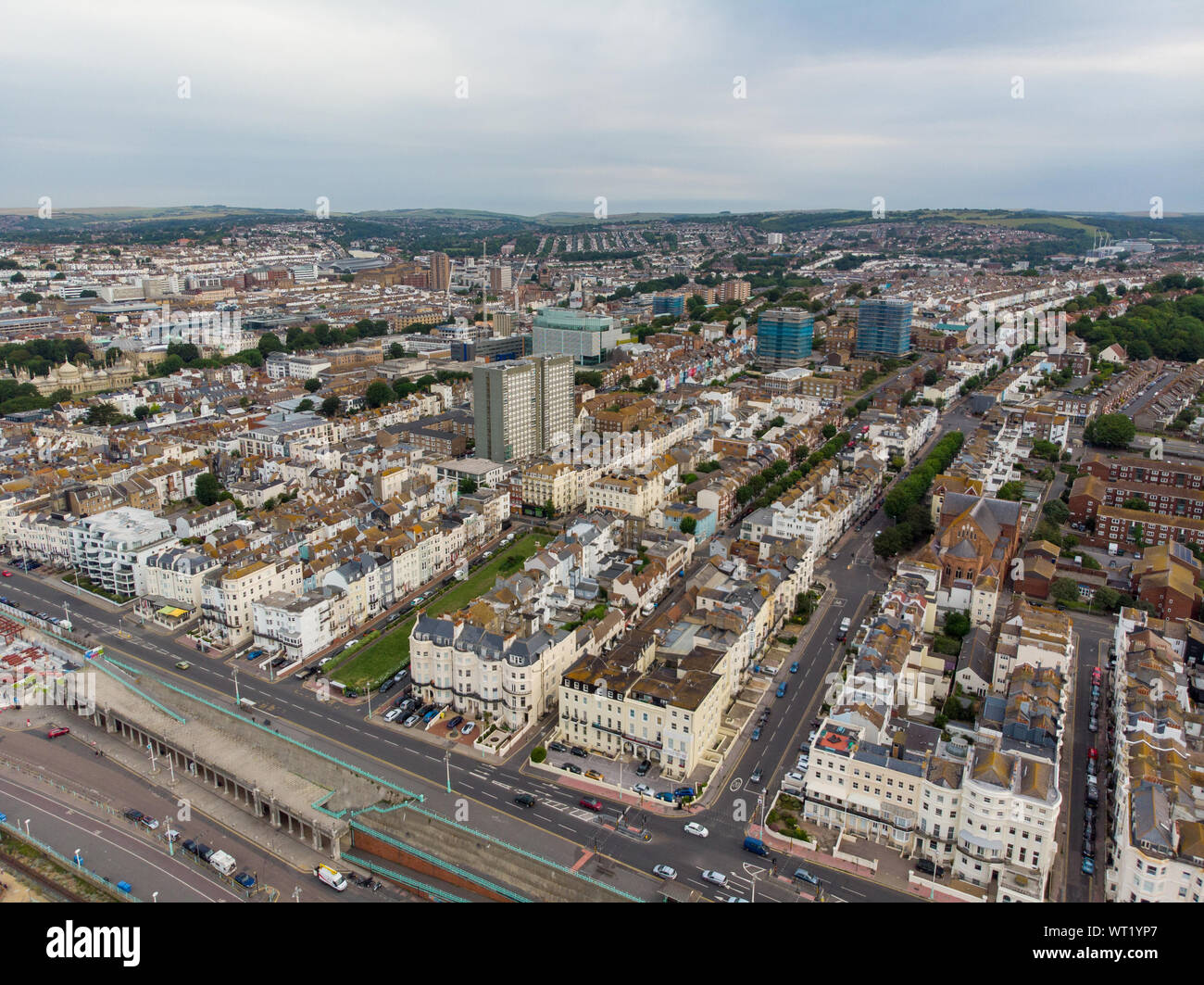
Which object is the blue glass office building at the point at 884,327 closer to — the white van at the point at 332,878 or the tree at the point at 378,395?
the tree at the point at 378,395

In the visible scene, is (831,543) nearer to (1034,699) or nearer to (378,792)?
(1034,699)

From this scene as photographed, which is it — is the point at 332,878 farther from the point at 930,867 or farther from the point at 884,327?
the point at 884,327

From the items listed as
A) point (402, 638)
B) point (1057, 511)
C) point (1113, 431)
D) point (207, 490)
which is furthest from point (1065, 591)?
point (207, 490)

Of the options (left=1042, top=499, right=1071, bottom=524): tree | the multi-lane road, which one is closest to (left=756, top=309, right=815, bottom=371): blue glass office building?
(left=1042, top=499, right=1071, bottom=524): tree

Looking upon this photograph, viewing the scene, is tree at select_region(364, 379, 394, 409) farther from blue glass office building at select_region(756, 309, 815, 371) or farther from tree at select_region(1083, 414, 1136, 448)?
tree at select_region(1083, 414, 1136, 448)

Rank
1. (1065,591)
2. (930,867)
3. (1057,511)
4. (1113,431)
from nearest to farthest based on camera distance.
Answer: (930,867) < (1065,591) < (1057,511) < (1113,431)

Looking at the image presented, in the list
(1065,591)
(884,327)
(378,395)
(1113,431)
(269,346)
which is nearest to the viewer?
(1065,591)
